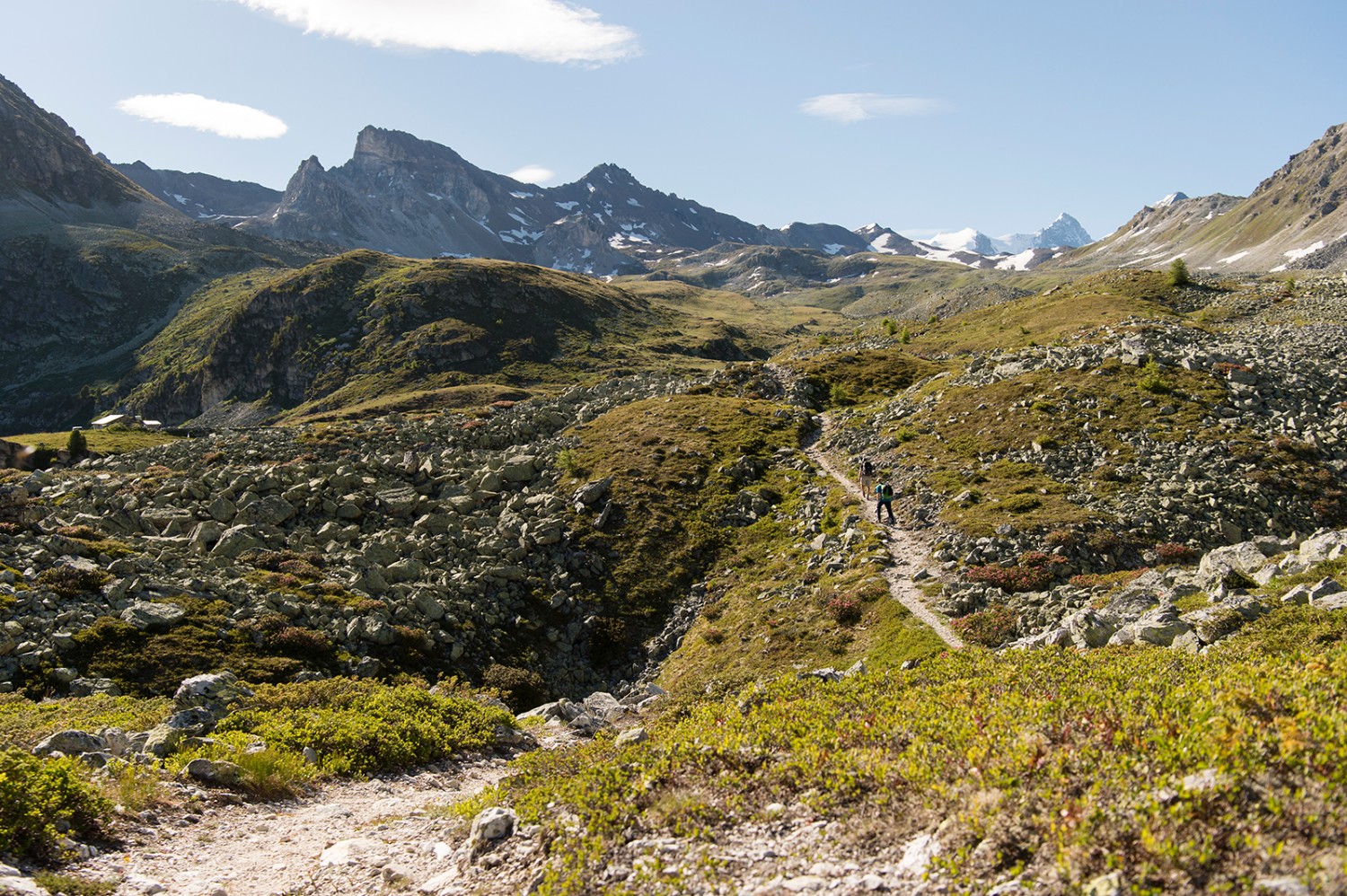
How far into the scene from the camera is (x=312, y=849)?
1319 centimetres

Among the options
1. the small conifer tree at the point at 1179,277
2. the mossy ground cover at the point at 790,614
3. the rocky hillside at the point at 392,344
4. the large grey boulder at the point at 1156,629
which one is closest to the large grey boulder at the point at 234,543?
the mossy ground cover at the point at 790,614

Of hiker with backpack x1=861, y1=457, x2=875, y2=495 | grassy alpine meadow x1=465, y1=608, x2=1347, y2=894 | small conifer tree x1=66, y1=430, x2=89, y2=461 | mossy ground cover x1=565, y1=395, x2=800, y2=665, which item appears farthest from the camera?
small conifer tree x1=66, y1=430, x2=89, y2=461

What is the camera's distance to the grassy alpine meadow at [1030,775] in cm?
706

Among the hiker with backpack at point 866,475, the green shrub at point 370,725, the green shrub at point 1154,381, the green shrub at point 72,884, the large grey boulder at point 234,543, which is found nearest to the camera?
the green shrub at point 72,884

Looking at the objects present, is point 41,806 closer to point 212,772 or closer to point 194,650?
point 212,772

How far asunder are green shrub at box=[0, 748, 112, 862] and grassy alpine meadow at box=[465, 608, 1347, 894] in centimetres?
643

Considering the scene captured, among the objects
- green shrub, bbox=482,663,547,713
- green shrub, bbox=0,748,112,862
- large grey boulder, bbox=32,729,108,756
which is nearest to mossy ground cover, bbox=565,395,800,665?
green shrub, bbox=482,663,547,713

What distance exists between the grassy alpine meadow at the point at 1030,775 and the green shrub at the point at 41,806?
21.1 feet

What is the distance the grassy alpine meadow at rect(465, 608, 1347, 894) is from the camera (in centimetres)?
706

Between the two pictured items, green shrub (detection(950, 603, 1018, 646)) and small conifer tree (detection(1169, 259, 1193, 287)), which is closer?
green shrub (detection(950, 603, 1018, 646))

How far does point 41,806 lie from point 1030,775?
577 inches

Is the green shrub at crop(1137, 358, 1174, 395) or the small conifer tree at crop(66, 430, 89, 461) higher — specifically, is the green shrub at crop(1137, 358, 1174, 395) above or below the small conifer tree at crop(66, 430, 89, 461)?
above

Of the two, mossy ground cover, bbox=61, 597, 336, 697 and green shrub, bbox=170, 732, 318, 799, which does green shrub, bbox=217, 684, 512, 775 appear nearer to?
green shrub, bbox=170, 732, 318, 799

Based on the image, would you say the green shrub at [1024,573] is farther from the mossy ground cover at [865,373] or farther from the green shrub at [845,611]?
the mossy ground cover at [865,373]
